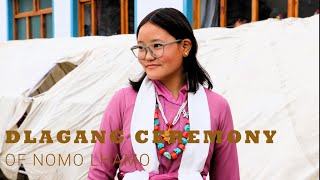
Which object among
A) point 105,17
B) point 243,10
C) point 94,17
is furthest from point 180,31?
point 94,17

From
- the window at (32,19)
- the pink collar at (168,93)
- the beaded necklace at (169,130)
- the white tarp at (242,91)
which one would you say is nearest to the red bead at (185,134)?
the beaded necklace at (169,130)

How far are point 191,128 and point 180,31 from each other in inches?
12.1

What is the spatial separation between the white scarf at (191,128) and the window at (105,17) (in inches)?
266

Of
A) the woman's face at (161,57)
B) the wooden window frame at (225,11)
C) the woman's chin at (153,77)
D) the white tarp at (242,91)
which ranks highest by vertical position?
the wooden window frame at (225,11)

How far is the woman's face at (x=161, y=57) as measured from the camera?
1.50m

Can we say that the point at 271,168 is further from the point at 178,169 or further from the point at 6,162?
the point at 6,162

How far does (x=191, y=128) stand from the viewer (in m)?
1.51

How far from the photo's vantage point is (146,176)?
4.82 feet

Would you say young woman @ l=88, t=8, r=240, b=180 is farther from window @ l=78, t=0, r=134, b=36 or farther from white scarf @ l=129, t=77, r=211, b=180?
window @ l=78, t=0, r=134, b=36

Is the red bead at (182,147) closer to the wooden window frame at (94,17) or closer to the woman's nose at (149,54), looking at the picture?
the woman's nose at (149,54)

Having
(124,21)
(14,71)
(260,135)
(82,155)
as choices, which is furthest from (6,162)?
(124,21)

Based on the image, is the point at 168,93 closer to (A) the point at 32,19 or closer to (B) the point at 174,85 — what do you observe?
(B) the point at 174,85

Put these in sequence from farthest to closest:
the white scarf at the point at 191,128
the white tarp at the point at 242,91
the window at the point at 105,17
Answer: the window at the point at 105,17
the white tarp at the point at 242,91
the white scarf at the point at 191,128

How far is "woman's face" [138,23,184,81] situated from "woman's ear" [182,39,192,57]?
0.02m
